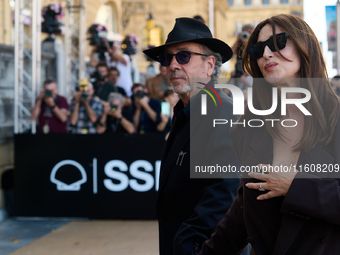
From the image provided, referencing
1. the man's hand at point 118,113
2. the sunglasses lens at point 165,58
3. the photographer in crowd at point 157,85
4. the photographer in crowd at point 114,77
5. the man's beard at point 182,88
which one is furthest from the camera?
the photographer in crowd at point 114,77

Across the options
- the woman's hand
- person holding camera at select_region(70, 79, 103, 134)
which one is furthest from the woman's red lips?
person holding camera at select_region(70, 79, 103, 134)

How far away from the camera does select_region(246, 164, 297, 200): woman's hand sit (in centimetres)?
204

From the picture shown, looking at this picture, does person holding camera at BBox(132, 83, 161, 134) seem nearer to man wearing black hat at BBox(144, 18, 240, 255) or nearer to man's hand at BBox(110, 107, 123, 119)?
man's hand at BBox(110, 107, 123, 119)

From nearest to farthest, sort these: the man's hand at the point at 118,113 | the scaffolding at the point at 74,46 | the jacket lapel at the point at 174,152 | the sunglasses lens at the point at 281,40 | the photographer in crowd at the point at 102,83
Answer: the sunglasses lens at the point at 281,40, the jacket lapel at the point at 174,152, the man's hand at the point at 118,113, the photographer in crowd at the point at 102,83, the scaffolding at the point at 74,46

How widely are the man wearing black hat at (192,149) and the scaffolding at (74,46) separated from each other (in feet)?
31.2

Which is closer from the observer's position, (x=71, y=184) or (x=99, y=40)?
(x=71, y=184)

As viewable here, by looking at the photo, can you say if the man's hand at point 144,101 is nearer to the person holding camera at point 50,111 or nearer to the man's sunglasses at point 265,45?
the person holding camera at point 50,111

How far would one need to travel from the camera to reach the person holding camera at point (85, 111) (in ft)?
29.3

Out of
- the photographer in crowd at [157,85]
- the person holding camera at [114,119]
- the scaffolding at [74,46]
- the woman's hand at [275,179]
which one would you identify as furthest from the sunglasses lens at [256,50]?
the scaffolding at [74,46]

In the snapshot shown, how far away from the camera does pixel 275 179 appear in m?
2.06

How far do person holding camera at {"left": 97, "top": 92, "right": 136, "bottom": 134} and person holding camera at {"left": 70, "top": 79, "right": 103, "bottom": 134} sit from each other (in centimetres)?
14

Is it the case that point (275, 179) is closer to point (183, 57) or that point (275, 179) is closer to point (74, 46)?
point (183, 57)

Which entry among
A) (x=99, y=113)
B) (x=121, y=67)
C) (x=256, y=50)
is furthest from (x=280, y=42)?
(x=121, y=67)

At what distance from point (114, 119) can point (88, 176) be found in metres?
1.03
